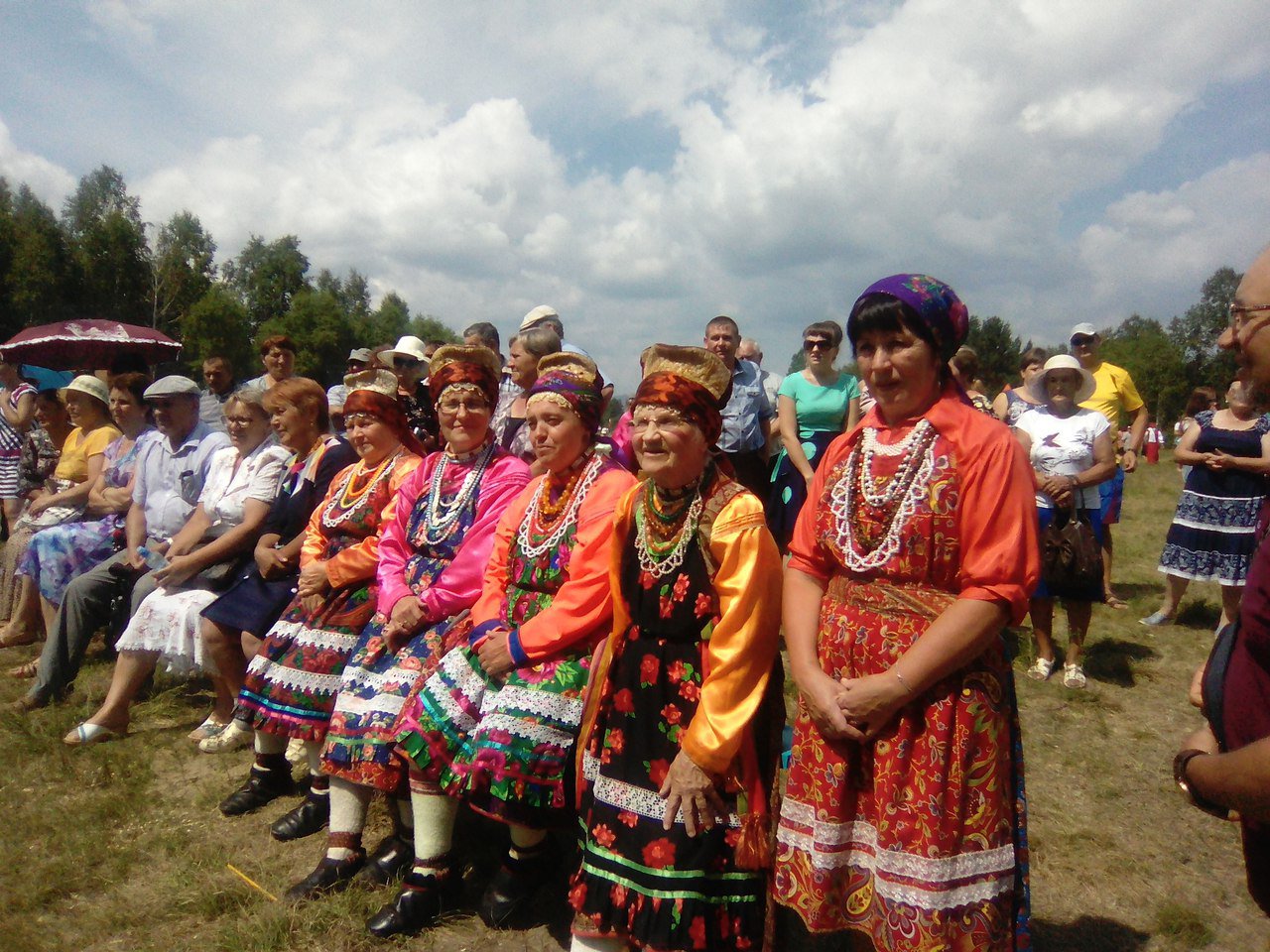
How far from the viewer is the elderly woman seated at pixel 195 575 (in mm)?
4465

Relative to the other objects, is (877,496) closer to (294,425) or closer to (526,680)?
(526,680)

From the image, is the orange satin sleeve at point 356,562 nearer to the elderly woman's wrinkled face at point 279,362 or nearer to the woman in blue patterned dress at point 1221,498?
the elderly woman's wrinkled face at point 279,362

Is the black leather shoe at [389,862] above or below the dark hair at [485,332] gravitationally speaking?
below

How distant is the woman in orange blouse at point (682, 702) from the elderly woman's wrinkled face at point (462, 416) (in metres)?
1.19

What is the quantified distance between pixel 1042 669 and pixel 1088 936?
2.57m

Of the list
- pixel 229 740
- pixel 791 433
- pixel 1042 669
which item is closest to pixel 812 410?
pixel 791 433

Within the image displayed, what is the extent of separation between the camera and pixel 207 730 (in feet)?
15.0

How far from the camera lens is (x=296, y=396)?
4449mm

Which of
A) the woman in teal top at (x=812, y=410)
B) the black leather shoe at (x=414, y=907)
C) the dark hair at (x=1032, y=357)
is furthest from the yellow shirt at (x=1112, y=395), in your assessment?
the black leather shoe at (x=414, y=907)

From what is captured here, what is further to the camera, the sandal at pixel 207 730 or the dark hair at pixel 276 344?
the dark hair at pixel 276 344

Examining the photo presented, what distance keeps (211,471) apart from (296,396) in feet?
3.08

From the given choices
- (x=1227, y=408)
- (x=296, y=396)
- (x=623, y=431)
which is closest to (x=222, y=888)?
(x=296, y=396)

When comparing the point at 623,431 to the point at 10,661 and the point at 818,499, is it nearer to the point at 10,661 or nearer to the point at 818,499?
the point at 818,499

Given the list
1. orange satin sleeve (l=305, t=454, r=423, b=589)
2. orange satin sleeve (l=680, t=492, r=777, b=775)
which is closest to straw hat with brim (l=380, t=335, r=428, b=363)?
orange satin sleeve (l=305, t=454, r=423, b=589)
